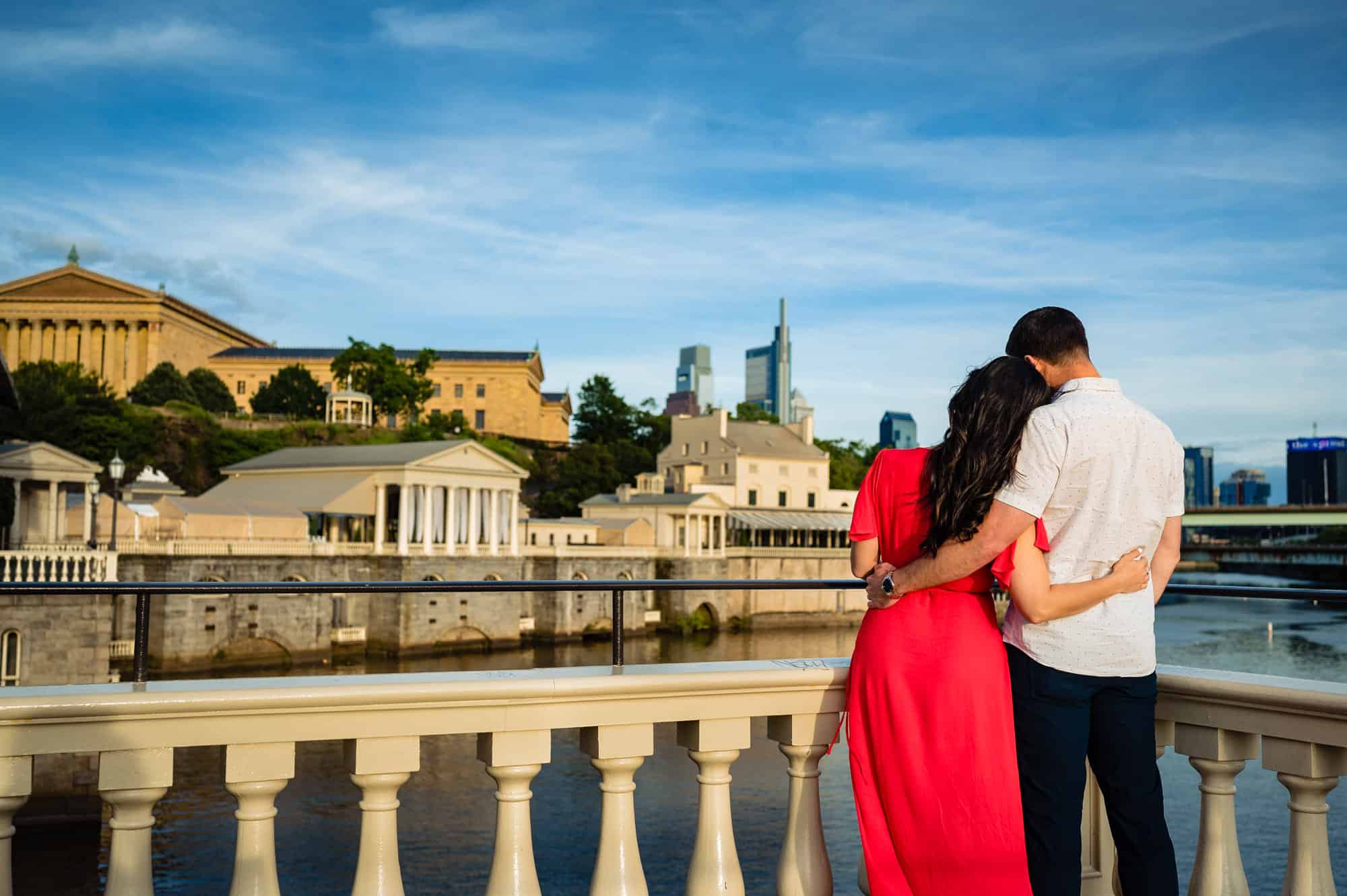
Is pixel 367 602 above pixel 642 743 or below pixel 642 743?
below

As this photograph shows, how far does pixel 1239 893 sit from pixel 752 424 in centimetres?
8640

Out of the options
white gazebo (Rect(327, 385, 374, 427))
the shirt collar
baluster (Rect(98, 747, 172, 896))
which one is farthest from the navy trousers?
white gazebo (Rect(327, 385, 374, 427))

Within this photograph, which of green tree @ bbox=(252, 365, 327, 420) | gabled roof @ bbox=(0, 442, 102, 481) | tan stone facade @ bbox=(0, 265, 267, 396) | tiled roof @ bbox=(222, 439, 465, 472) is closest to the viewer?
gabled roof @ bbox=(0, 442, 102, 481)

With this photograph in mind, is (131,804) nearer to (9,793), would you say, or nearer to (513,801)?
(9,793)

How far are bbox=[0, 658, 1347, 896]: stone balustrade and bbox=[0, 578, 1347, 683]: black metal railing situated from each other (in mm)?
227

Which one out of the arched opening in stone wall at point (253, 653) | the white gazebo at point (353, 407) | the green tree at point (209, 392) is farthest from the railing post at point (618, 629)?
the green tree at point (209, 392)

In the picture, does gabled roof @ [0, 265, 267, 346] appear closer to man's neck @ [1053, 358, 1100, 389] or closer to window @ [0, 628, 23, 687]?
window @ [0, 628, 23, 687]

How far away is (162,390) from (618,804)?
10507 centimetres

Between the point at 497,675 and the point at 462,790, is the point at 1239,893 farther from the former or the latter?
the point at 462,790

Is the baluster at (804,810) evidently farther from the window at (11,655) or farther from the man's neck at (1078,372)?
the window at (11,655)

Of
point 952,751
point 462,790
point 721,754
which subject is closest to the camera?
point 952,751

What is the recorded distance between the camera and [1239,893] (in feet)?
12.6

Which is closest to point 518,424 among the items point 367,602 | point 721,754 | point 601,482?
point 601,482

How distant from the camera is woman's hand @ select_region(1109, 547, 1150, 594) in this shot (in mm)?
3375
